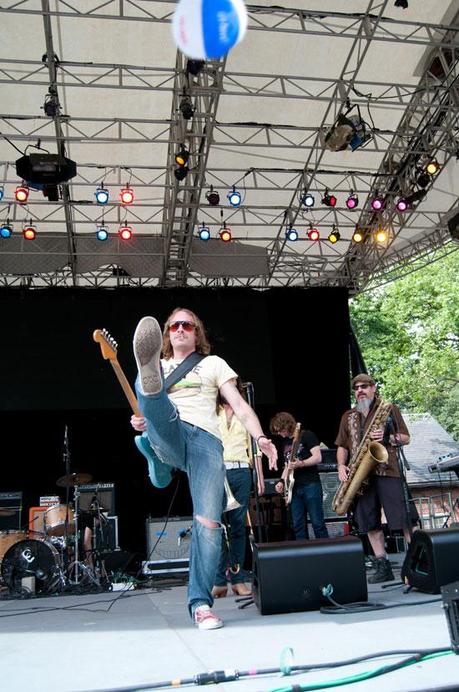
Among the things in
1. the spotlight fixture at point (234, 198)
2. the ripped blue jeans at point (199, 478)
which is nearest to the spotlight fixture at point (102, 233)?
the spotlight fixture at point (234, 198)

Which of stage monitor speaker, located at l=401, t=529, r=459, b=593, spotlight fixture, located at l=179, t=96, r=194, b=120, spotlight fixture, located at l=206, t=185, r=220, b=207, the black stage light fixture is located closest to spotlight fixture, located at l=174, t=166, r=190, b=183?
spotlight fixture, located at l=179, t=96, r=194, b=120

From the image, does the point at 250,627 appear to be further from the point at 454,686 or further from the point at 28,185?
the point at 28,185

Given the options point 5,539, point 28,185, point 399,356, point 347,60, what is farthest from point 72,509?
point 399,356

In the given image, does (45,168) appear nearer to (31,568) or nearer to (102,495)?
(102,495)

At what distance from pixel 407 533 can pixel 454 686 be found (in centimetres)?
369

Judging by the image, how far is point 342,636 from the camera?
8.61ft

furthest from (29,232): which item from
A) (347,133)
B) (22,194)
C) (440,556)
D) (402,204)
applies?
(440,556)

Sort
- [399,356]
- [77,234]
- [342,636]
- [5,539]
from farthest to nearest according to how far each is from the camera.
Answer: [399,356] → [77,234] → [5,539] → [342,636]

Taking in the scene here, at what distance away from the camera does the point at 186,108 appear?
9047 millimetres

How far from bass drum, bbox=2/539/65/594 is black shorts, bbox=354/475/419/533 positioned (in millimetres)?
3687

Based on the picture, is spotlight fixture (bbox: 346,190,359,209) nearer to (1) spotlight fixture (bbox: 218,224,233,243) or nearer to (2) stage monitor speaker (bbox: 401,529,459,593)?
(1) spotlight fixture (bbox: 218,224,233,243)

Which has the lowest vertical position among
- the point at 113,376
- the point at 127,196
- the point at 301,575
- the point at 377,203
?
the point at 301,575

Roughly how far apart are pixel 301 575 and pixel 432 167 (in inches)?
345

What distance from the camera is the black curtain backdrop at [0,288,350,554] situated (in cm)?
1215
